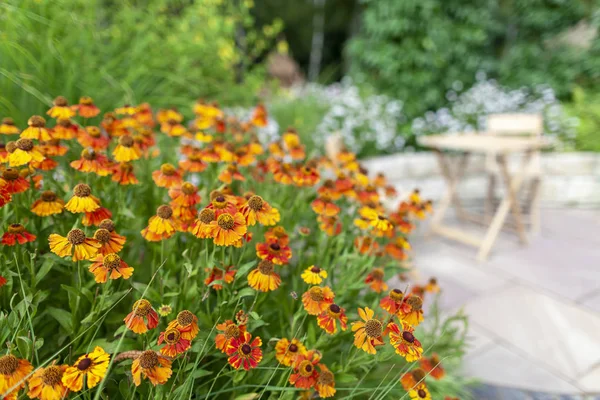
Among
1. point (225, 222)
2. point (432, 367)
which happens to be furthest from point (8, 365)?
point (432, 367)

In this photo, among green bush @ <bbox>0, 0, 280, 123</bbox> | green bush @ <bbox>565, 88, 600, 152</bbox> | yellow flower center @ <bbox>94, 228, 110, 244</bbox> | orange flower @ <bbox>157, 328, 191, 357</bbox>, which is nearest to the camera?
orange flower @ <bbox>157, 328, 191, 357</bbox>

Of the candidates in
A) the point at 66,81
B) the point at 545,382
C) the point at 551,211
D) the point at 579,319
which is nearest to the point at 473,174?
the point at 551,211

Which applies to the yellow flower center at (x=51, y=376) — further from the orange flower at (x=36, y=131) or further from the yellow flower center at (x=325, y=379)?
the orange flower at (x=36, y=131)

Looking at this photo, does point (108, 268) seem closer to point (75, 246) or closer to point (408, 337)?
point (75, 246)

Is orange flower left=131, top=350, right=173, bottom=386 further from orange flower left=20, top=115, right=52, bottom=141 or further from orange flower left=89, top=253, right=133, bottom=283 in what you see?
orange flower left=20, top=115, right=52, bottom=141

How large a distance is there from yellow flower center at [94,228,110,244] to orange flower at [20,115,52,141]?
16.4 inches

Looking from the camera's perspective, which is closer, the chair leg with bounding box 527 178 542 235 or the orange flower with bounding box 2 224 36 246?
the orange flower with bounding box 2 224 36 246

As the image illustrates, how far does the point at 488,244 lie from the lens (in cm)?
322

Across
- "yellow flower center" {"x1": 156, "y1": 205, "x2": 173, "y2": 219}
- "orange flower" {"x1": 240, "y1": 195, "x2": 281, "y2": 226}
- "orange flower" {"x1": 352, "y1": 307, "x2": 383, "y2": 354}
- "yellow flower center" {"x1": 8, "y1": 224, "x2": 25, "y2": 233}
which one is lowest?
"orange flower" {"x1": 352, "y1": 307, "x2": 383, "y2": 354}

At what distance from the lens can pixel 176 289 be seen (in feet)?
3.60

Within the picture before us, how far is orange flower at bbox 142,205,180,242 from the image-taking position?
1.01m

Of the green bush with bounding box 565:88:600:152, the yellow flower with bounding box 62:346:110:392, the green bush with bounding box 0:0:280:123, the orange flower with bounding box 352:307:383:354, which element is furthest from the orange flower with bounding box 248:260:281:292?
the green bush with bounding box 565:88:600:152

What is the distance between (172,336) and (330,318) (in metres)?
0.32

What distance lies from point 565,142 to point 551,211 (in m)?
0.97
